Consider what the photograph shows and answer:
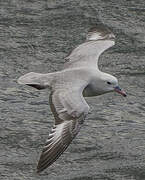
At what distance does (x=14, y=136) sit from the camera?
1021cm

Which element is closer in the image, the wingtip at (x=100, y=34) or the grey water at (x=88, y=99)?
the grey water at (x=88, y=99)

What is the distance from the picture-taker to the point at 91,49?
10508 millimetres

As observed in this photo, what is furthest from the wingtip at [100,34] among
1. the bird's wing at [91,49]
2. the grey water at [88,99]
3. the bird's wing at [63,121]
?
the bird's wing at [63,121]

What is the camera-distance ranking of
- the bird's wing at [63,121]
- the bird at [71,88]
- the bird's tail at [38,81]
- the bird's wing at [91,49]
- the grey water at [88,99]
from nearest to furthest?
the bird's wing at [63,121], the bird at [71,88], the bird's tail at [38,81], the grey water at [88,99], the bird's wing at [91,49]

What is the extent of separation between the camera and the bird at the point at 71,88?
27.6ft

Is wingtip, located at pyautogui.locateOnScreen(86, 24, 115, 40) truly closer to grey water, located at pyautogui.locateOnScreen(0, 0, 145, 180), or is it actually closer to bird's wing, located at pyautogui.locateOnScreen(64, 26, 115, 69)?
bird's wing, located at pyautogui.locateOnScreen(64, 26, 115, 69)

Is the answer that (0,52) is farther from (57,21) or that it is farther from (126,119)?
(126,119)

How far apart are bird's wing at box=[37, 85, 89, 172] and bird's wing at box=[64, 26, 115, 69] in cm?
110

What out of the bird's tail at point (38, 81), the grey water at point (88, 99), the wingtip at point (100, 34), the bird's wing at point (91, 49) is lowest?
the grey water at point (88, 99)

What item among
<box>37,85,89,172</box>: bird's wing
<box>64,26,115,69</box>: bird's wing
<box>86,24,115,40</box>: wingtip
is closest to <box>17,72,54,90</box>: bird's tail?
<box>37,85,89,172</box>: bird's wing

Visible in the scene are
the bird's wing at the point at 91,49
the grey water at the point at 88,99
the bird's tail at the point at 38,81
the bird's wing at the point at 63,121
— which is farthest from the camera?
the bird's wing at the point at 91,49

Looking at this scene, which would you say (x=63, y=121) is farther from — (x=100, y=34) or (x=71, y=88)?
(x=100, y=34)

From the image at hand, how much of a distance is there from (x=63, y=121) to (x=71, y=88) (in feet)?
1.86

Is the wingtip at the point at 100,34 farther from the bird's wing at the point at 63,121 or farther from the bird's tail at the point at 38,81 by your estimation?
the bird's wing at the point at 63,121
